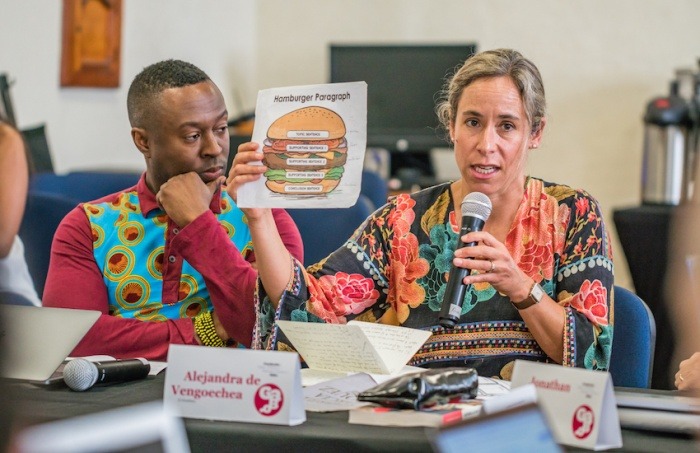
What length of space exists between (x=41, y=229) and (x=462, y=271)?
64.7 inches

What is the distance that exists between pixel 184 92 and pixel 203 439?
0.95 meters

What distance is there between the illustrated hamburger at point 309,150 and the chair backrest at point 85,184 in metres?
1.54

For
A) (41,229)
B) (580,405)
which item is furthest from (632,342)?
(41,229)

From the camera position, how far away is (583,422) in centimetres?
125

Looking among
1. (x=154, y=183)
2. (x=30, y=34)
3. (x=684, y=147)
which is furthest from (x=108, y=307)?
(x=684, y=147)

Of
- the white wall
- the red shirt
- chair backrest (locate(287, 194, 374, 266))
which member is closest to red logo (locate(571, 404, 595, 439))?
the red shirt

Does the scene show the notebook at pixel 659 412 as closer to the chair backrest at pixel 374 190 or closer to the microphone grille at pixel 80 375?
the microphone grille at pixel 80 375

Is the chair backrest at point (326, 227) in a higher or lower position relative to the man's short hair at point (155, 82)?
lower

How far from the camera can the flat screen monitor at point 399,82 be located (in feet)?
19.8

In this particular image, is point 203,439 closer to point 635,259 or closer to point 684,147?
point 635,259

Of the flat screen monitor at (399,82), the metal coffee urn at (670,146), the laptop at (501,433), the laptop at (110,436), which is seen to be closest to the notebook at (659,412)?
the laptop at (501,433)

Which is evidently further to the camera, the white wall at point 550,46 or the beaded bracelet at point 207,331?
the white wall at point 550,46

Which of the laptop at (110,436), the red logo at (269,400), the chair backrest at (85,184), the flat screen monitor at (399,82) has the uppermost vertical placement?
the flat screen monitor at (399,82)

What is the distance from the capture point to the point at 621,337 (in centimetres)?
190
